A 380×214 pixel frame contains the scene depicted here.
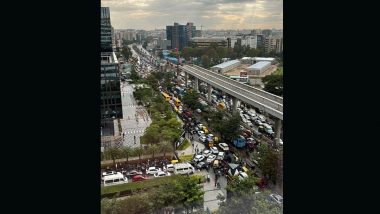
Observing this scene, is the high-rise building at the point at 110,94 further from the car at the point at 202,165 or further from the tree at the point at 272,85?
the tree at the point at 272,85

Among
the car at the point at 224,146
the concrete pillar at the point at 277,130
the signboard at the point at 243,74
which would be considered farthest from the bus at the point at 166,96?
the concrete pillar at the point at 277,130

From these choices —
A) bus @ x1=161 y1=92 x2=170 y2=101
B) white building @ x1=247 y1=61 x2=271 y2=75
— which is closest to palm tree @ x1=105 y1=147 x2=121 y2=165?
bus @ x1=161 y1=92 x2=170 y2=101

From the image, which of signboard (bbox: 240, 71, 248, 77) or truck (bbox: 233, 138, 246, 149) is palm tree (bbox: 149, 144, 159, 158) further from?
signboard (bbox: 240, 71, 248, 77)

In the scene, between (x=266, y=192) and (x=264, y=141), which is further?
(x=264, y=141)

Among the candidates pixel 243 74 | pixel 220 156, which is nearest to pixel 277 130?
pixel 220 156
